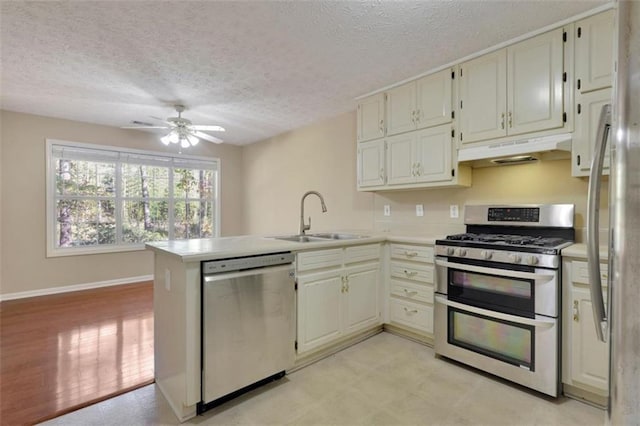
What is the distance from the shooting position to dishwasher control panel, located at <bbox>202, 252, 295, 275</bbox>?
1763 mm

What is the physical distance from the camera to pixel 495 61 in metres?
2.41

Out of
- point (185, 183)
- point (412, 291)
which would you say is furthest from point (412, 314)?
point (185, 183)

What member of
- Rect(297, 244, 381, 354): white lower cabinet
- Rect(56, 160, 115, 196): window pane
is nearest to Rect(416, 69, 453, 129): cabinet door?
Rect(297, 244, 381, 354): white lower cabinet

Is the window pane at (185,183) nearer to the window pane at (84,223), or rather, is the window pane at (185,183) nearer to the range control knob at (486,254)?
the window pane at (84,223)

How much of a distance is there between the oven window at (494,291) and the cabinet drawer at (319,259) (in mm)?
889

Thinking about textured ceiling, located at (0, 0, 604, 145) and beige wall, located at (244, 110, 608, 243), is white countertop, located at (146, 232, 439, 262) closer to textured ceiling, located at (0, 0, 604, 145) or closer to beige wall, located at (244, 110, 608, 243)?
beige wall, located at (244, 110, 608, 243)

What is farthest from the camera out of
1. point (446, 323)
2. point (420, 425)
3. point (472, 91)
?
point (472, 91)

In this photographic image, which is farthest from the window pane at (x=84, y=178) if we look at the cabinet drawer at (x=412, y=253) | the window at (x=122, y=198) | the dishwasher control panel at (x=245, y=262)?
→ the cabinet drawer at (x=412, y=253)

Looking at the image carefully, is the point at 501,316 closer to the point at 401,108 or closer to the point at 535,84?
the point at 535,84

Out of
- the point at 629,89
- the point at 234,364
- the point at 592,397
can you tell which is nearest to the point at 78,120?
the point at 234,364

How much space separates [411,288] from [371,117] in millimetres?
1816

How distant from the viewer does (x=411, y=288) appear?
2.73 metres

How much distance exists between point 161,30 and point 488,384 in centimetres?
340

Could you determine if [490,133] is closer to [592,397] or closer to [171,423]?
[592,397]
